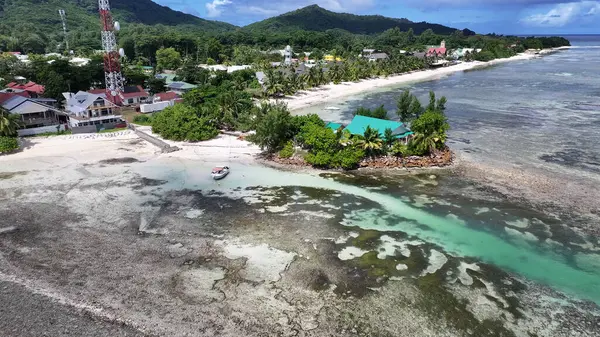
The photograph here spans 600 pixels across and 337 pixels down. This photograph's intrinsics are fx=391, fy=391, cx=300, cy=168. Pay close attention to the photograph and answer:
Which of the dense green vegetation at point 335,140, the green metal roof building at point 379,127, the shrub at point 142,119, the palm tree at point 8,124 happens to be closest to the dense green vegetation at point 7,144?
the palm tree at point 8,124

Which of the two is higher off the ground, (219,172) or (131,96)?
(131,96)

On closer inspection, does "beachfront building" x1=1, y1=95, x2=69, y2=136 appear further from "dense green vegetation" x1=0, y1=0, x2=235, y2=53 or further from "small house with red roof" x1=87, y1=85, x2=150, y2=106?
"dense green vegetation" x1=0, y1=0, x2=235, y2=53

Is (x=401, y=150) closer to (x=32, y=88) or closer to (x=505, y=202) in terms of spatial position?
(x=505, y=202)

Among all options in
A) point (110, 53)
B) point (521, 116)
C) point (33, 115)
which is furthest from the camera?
point (521, 116)

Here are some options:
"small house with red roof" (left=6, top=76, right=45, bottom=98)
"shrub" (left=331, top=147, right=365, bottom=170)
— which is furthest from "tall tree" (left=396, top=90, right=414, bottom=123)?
"small house with red roof" (left=6, top=76, right=45, bottom=98)

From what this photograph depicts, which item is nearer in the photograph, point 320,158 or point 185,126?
point 320,158

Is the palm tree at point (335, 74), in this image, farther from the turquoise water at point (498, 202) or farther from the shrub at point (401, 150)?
the shrub at point (401, 150)

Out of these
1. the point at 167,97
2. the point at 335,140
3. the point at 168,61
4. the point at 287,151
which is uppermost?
the point at 168,61

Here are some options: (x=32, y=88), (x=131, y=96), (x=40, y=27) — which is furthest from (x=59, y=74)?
(x=40, y=27)
